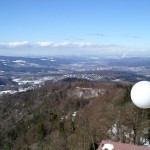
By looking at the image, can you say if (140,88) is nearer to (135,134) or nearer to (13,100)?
(135,134)

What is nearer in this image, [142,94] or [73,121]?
[142,94]

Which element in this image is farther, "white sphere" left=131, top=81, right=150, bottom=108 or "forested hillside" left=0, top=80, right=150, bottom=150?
"forested hillside" left=0, top=80, right=150, bottom=150

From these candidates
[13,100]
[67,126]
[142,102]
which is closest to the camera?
[142,102]

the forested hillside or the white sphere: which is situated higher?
the white sphere

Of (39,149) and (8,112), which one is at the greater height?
(39,149)

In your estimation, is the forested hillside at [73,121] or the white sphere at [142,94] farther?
the forested hillside at [73,121]

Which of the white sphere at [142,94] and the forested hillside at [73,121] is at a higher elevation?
the white sphere at [142,94]

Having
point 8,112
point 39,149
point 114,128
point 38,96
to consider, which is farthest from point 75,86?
point 114,128

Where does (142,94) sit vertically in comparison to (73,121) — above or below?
above
